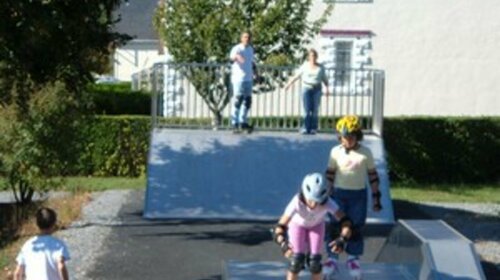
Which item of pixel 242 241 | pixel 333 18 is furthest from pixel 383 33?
pixel 242 241

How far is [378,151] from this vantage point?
18531 mm

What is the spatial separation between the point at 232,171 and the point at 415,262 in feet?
22.5

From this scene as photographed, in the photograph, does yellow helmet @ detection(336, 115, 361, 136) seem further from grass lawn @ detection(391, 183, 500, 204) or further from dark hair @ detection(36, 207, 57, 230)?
grass lawn @ detection(391, 183, 500, 204)

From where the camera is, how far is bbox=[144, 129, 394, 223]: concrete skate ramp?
56.3 ft

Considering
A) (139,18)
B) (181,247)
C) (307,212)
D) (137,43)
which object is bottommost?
(181,247)

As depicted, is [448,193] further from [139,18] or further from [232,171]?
[139,18]

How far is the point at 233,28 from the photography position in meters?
23.9

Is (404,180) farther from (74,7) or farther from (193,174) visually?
(74,7)

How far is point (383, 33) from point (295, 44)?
269 inches

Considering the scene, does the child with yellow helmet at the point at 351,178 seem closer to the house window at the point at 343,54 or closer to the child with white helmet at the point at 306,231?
the child with white helmet at the point at 306,231

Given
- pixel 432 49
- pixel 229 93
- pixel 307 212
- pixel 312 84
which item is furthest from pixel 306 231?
pixel 432 49

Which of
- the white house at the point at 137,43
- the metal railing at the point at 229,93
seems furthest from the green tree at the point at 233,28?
the white house at the point at 137,43

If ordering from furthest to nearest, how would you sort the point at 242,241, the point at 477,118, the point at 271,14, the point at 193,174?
the point at 477,118, the point at 271,14, the point at 193,174, the point at 242,241

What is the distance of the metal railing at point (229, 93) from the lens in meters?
19.7
